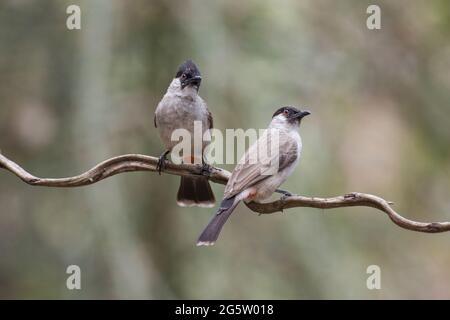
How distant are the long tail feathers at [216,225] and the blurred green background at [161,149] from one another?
1525mm

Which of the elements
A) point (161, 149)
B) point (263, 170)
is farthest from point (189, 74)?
point (161, 149)

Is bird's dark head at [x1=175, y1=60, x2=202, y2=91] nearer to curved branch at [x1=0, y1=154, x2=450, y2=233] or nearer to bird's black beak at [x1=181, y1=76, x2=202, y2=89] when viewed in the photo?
bird's black beak at [x1=181, y1=76, x2=202, y2=89]

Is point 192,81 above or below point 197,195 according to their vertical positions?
above

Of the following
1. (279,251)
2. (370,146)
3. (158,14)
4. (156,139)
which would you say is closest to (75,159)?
(156,139)

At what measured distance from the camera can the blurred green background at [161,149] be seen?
465 cm

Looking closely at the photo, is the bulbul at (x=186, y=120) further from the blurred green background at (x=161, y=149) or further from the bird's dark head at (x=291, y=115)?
the blurred green background at (x=161, y=149)

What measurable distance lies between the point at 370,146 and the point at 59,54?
2.59 m

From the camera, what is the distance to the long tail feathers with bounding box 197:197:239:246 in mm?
2485

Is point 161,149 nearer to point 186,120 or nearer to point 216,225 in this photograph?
point 186,120

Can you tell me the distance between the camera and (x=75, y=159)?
4.65 meters

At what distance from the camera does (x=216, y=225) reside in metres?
2.69

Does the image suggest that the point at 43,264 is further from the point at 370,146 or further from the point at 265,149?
the point at 370,146

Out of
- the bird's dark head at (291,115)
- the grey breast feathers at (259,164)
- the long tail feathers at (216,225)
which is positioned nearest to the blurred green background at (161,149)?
the bird's dark head at (291,115)

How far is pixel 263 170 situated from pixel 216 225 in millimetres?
558
